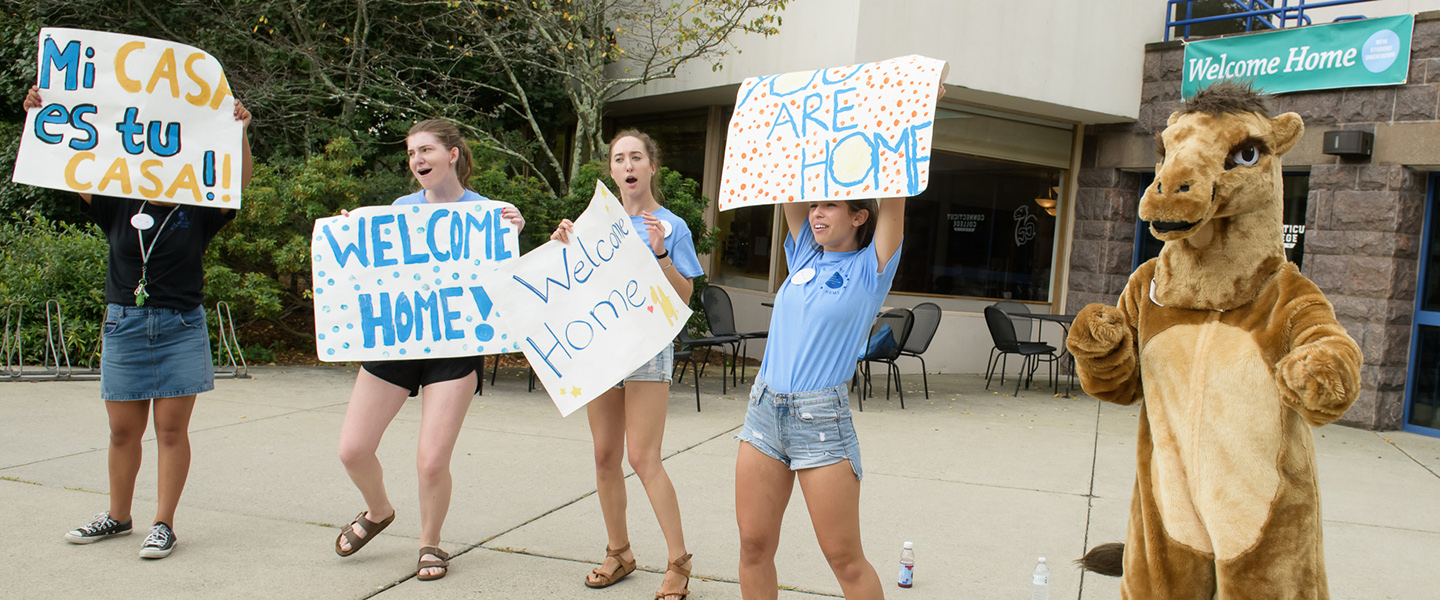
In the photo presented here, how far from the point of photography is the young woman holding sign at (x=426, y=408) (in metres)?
3.57

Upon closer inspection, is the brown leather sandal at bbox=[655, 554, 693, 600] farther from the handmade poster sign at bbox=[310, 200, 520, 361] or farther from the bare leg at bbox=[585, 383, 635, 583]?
the handmade poster sign at bbox=[310, 200, 520, 361]

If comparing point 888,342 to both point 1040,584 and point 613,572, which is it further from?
point 1040,584

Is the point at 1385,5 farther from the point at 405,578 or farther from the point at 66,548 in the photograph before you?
the point at 66,548

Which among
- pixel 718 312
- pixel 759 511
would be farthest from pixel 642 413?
pixel 718 312

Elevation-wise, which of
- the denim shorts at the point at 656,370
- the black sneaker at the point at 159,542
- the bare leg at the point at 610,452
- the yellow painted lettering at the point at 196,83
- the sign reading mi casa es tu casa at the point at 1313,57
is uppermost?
the sign reading mi casa es tu casa at the point at 1313,57

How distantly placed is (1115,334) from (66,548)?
12.9 ft

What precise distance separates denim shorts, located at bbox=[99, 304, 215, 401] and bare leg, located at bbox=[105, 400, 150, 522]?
69mm

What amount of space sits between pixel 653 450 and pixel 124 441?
7.02ft

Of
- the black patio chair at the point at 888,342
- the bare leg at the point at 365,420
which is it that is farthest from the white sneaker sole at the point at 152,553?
the black patio chair at the point at 888,342

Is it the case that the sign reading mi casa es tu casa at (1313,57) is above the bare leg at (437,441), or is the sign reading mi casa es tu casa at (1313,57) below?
above

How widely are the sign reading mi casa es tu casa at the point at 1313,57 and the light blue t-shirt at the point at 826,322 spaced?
21.1 ft

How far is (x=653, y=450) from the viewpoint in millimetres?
3502

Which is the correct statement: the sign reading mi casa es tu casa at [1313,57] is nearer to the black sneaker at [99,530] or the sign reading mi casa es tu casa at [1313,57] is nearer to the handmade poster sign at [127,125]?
the handmade poster sign at [127,125]

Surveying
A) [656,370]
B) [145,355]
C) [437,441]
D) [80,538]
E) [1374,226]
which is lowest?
[80,538]
